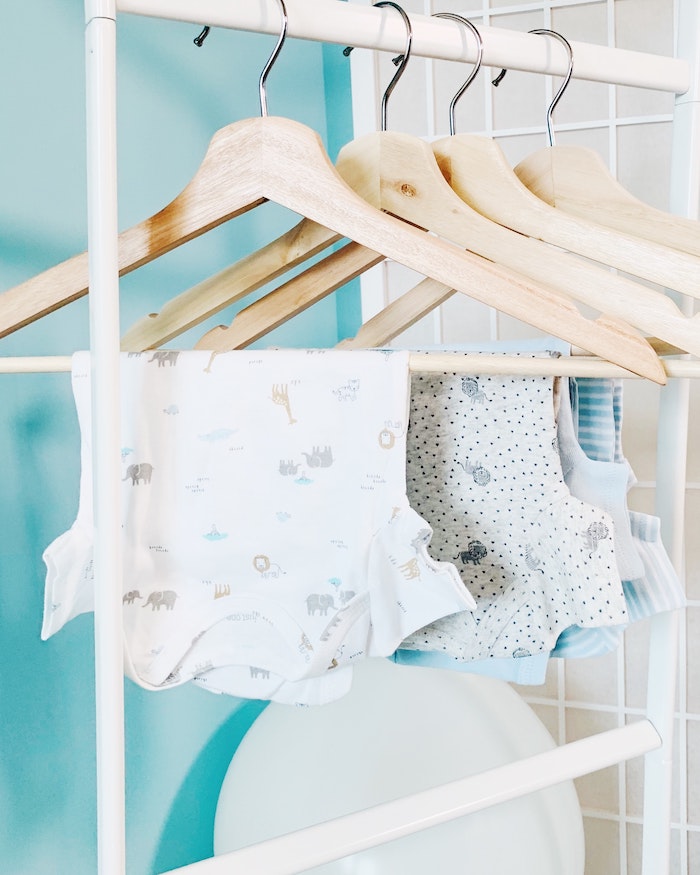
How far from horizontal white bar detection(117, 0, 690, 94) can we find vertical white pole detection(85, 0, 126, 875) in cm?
7

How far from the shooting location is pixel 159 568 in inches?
28.9

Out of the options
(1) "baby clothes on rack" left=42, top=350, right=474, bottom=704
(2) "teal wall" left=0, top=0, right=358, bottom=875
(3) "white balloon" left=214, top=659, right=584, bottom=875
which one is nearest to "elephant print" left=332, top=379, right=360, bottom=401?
(1) "baby clothes on rack" left=42, top=350, right=474, bottom=704

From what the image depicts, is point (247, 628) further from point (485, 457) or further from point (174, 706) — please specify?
point (174, 706)

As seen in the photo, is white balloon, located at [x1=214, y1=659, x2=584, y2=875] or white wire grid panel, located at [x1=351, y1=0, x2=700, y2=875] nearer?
white balloon, located at [x1=214, y1=659, x2=584, y2=875]

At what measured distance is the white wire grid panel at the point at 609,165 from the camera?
Result: 141cm

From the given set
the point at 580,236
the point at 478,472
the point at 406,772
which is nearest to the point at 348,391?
the point at 478,472

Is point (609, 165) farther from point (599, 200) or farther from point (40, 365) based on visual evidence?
point (40, 365)

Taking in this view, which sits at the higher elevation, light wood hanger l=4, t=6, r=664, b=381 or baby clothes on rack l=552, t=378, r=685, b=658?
light wood hanger l=4, t=6, r=664, b=381

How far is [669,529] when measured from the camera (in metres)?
0.99

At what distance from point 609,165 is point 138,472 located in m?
1.07

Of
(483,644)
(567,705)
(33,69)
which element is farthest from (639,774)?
(33,69)

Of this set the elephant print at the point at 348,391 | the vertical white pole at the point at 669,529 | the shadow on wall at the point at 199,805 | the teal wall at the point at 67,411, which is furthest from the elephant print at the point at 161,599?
the shadow on wall at the point at 199,805

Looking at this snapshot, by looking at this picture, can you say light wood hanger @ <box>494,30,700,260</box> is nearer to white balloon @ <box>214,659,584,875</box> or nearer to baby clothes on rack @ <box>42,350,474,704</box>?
baby clothes on rack @ <box>42,350,474,704</box>

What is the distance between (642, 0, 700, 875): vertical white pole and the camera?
3.07 feet
